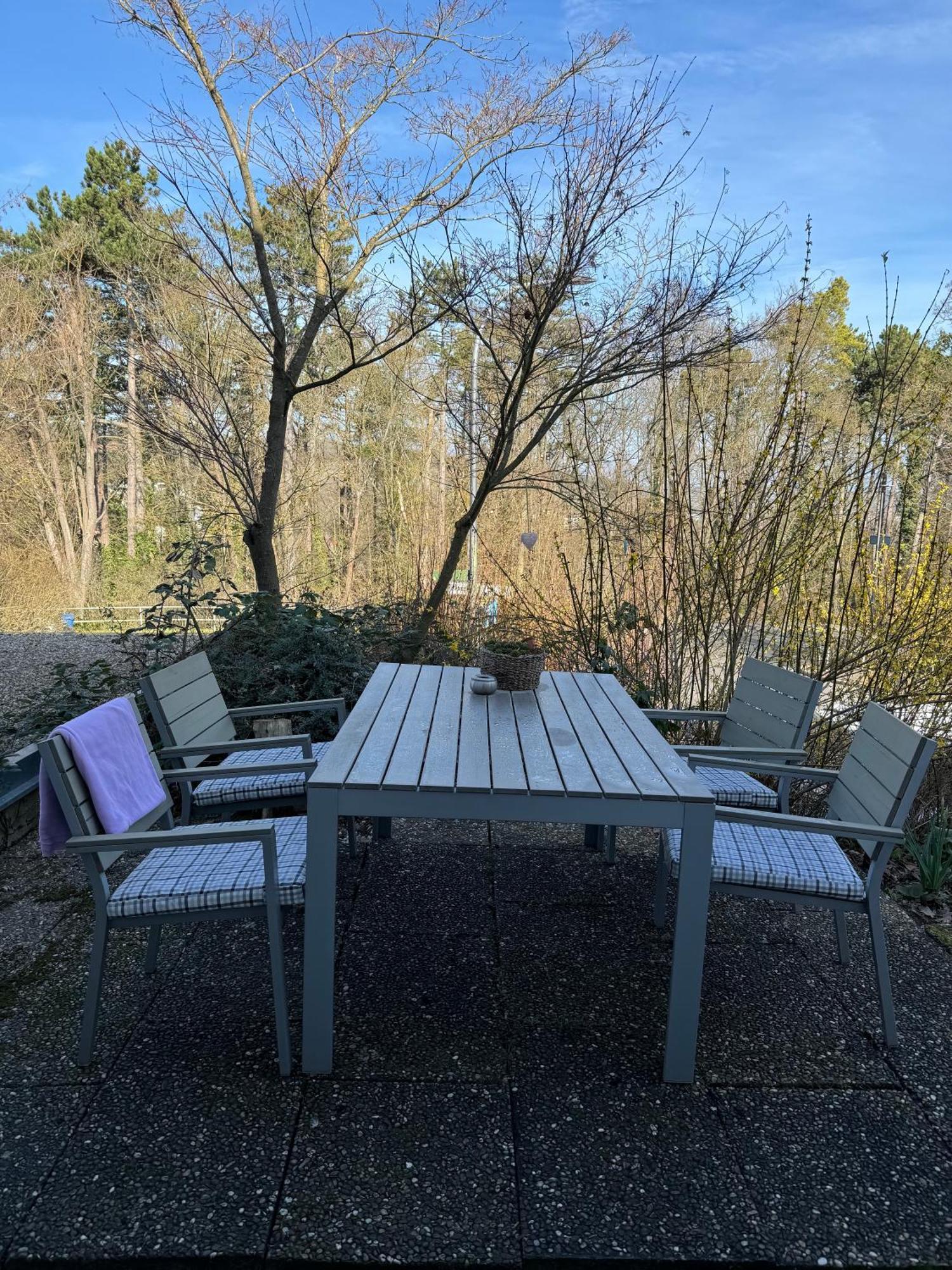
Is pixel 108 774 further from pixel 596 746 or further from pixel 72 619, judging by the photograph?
pixel 72 619

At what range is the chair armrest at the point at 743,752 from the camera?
227 centimetres

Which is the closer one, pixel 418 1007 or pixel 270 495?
pixel 418 1007

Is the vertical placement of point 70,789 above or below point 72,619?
above

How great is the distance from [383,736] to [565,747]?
47 centimetres

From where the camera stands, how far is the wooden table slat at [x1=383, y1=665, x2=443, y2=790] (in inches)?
63.7

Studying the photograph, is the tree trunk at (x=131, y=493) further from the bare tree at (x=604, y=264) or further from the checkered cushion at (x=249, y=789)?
the checkered cushion at (x=249, y=789)

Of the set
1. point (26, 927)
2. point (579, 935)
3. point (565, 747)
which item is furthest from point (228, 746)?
point (579, 935)

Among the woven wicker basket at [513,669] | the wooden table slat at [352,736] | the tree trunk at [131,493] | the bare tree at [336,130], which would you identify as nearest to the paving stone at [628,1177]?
the wooden table slat at [352,736]

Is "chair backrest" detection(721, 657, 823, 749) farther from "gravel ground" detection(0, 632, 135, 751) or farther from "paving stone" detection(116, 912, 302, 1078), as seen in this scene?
"gravel ground" detection(0, 632, 135, 751)

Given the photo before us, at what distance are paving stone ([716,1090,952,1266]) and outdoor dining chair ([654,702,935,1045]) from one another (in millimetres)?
283

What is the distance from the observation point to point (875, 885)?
176cm

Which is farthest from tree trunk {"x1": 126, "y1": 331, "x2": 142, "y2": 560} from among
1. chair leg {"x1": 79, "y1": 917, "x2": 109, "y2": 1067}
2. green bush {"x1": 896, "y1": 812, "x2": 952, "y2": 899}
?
green bush {"x1": 896, "y1": 812, "x2": 952, "y2": 899}

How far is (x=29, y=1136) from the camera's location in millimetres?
1451

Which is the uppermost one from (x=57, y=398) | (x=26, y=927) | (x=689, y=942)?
(x=57, y=398)
